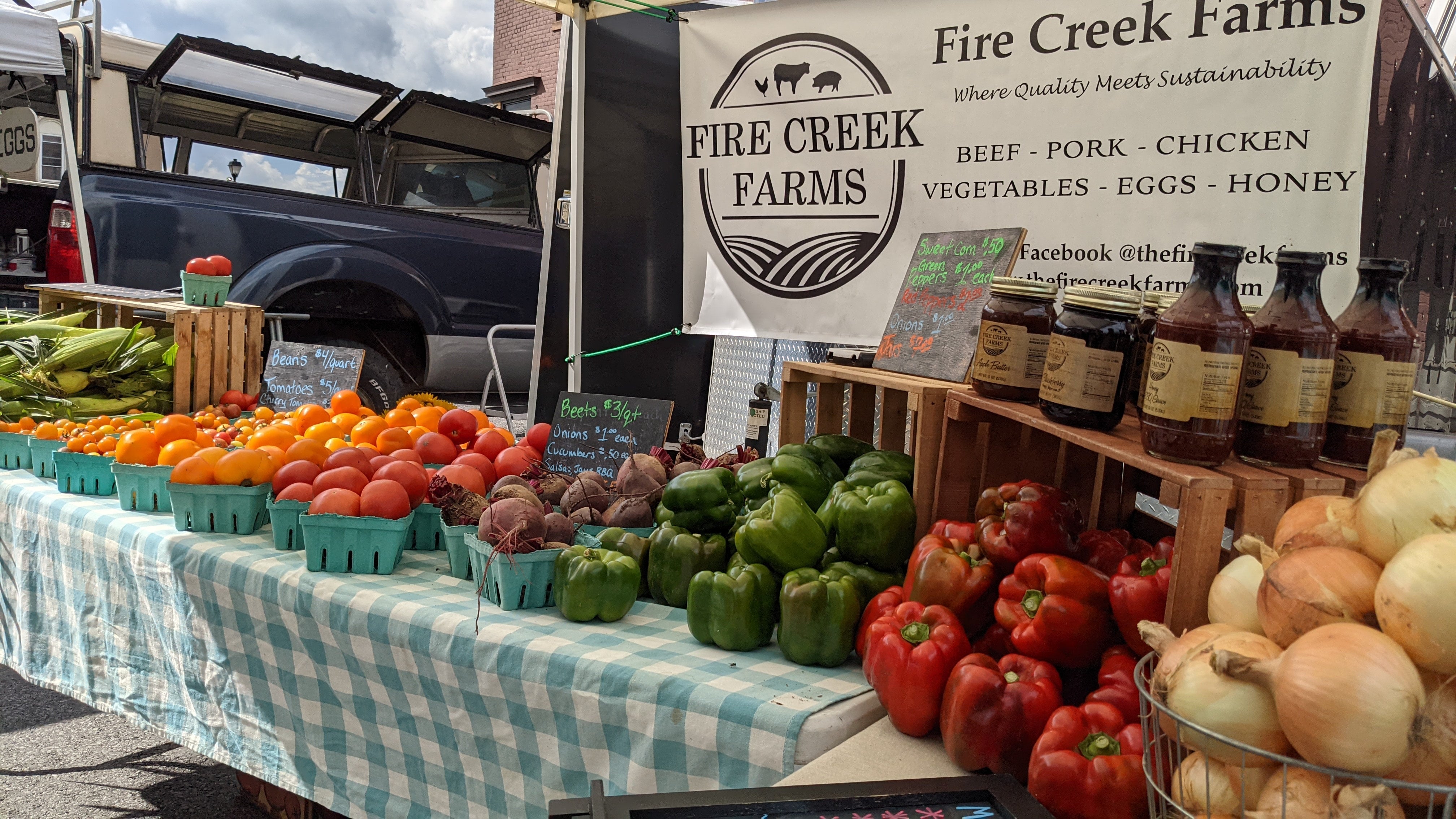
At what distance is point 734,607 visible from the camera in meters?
1.89

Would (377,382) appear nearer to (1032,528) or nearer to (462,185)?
(462,185)

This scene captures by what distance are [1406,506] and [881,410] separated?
154 centimetres

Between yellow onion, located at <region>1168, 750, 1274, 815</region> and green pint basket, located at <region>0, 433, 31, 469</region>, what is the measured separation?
346 centimetres

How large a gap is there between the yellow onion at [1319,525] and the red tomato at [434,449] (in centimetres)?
221

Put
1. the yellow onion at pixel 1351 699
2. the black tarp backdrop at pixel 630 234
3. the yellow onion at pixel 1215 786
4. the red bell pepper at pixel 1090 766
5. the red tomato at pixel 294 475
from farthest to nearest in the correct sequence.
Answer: the black tarp backdrop at pixel 630 234 → the red tomato at pixel 294 475 → the red bell pepper at pixel 1090 766 → the yellow onion at pixel 1215 786 → the yellow onion at pixel 1351 699

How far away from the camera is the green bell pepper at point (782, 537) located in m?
1.98

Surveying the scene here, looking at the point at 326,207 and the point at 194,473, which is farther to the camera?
the point at 326,207

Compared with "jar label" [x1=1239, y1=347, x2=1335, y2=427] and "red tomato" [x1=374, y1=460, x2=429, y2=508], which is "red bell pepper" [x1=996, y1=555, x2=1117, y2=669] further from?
"red tomato" [x1=374, y1=460, x2=429, y2=508]

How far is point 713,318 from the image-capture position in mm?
4102

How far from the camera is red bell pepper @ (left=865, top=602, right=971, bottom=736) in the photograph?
156cm

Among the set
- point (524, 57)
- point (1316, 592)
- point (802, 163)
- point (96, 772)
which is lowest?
point (96, 772)

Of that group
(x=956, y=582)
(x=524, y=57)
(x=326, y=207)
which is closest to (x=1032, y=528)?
(x=956, y=582)

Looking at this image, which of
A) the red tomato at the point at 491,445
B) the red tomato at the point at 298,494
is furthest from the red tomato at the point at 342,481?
the red tomato at the point at 491,445

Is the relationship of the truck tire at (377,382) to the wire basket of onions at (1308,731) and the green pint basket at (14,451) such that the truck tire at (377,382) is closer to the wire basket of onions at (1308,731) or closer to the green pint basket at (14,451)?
the green pint basket at (14,451)
